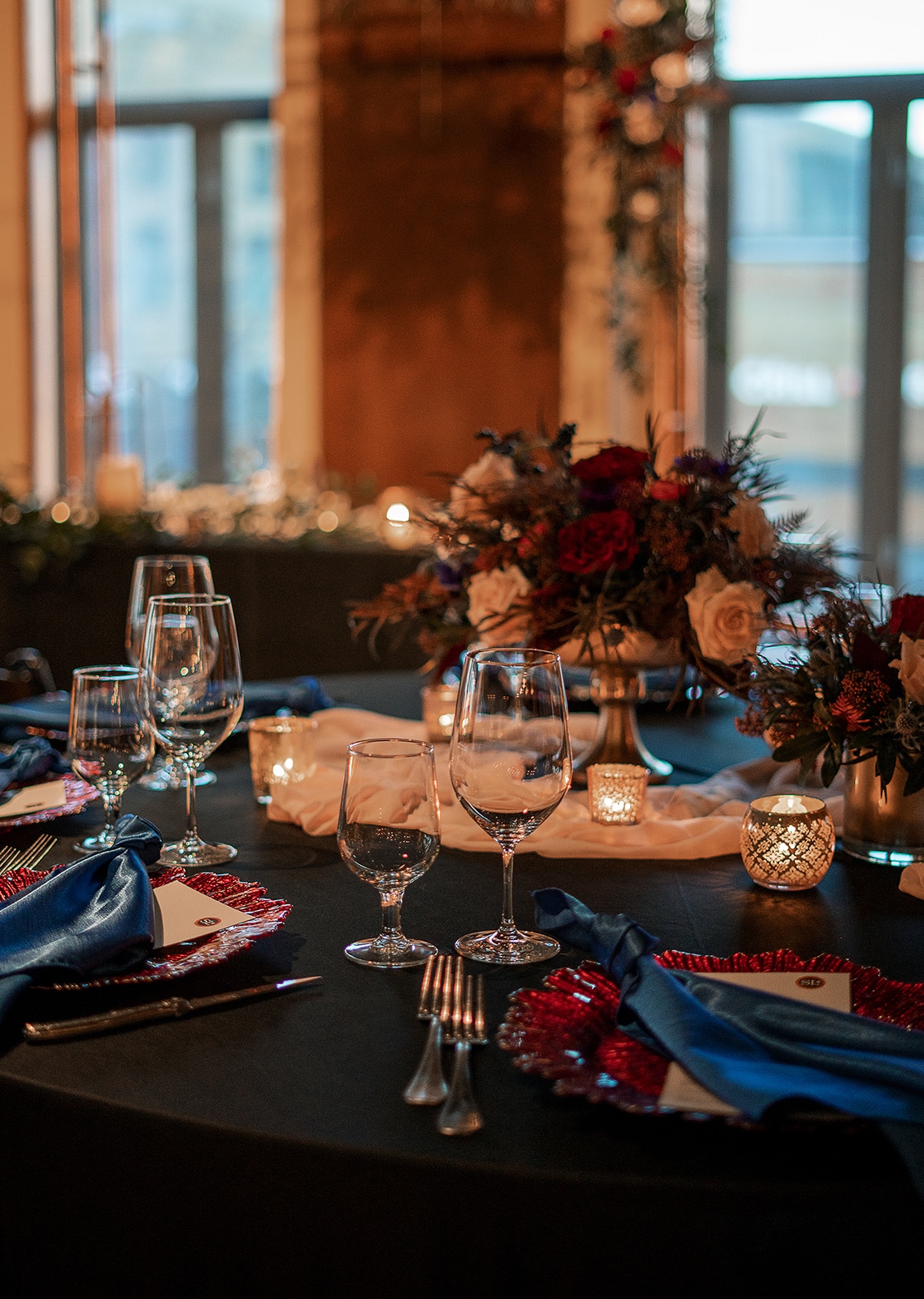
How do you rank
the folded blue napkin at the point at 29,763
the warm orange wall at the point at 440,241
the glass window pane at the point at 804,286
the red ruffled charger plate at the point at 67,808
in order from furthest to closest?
the glass window pane at the point at 804,286 → the warm orange wall at the point at 440,241 → the folded blue napkin at the point at 29,763 → the red ruffled charger plate at the point at 67,808

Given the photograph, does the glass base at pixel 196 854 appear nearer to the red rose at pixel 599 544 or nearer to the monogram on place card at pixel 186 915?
the monogram on place card at pixel 186 915

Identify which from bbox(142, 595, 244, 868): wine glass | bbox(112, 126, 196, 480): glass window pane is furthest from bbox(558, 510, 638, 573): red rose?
bbox(112, 126, 196, 480): glass window pane

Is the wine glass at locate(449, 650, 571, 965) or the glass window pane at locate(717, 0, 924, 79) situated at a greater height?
the glass window pane at locate(717, 0, 924, 79)

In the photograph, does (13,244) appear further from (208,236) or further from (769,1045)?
(769,1045)

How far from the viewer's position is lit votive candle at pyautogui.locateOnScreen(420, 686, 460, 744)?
171 cm

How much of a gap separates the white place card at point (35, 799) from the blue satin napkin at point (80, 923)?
0.31m

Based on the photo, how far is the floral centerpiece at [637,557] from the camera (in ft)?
4.53

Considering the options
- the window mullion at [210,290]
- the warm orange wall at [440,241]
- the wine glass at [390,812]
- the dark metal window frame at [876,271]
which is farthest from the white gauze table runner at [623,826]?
the window mullion at [210,290]

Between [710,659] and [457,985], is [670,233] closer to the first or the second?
[710,659]

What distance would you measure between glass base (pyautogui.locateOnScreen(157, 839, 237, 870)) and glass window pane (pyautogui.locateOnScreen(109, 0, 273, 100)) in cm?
536

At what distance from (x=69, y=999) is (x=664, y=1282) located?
463 millimetres

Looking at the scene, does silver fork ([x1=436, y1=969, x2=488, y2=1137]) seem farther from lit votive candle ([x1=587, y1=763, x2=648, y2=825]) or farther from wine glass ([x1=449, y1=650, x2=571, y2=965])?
lit votive candle ([x1=587, y1=763, x2=648, y2=825])

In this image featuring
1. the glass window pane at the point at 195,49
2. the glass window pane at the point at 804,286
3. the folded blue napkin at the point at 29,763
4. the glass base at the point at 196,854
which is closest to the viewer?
the glass base at the point at 196,854

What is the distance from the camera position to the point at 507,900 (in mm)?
1024
